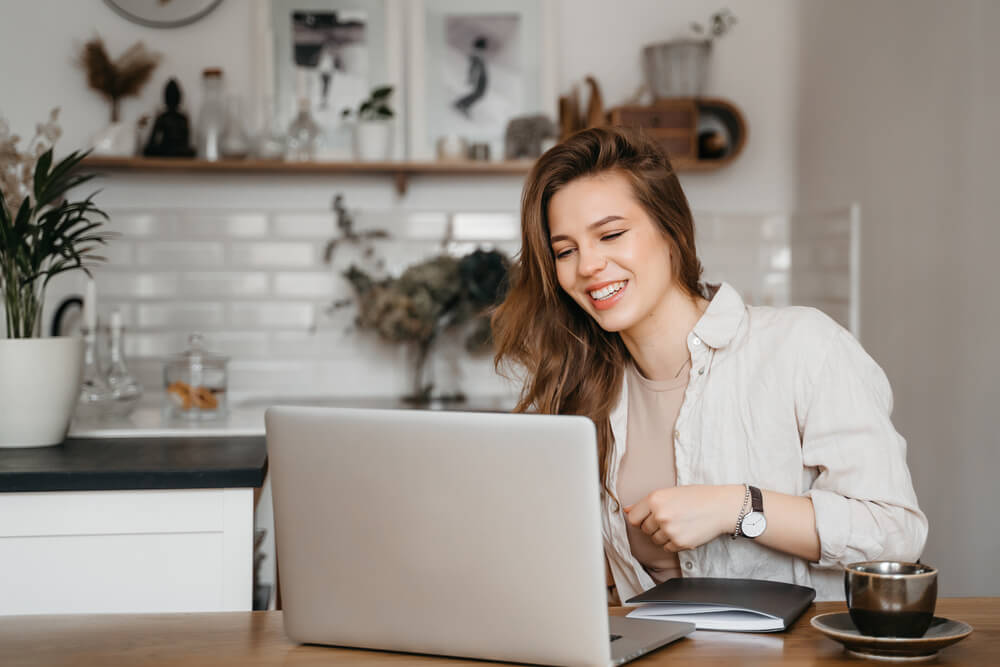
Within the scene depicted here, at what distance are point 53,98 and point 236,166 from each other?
2.17ft

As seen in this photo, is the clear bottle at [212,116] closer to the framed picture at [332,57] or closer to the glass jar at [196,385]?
the framed picture at [332,57]

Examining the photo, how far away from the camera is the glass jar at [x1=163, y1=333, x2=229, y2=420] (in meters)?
2.47

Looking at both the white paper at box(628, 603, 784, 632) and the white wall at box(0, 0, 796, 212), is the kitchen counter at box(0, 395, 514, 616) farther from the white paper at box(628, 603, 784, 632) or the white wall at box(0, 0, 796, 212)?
the white wall at box(0, 0, 796, 212)

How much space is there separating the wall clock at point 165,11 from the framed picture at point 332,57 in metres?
0.20

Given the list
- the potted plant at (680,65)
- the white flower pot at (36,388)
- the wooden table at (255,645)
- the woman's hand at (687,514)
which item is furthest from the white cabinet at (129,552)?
the potted plant at (680,65)

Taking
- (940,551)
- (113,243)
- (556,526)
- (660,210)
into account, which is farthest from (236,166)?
(556,526)

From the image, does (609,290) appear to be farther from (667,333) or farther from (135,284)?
(135,284)

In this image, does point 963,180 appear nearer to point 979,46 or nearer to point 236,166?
point 979,46

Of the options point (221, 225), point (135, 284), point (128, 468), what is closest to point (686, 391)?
point (128, 468)

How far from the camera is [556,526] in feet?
3.15

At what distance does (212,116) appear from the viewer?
3312 millimetres

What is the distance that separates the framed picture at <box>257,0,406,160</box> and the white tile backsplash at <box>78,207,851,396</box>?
314mm

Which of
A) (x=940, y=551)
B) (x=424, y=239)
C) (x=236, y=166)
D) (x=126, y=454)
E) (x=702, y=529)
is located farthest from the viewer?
(x=424, y=239)

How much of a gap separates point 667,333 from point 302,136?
1951 millimetres
